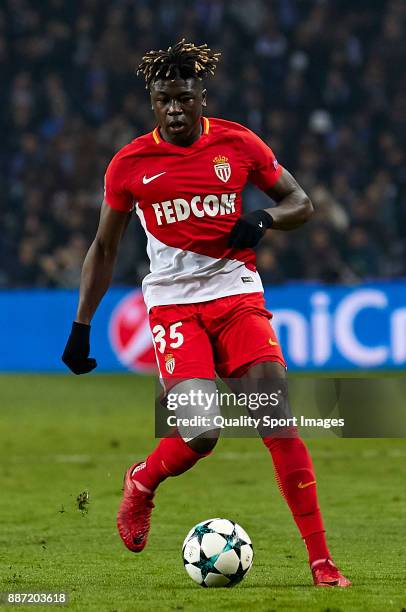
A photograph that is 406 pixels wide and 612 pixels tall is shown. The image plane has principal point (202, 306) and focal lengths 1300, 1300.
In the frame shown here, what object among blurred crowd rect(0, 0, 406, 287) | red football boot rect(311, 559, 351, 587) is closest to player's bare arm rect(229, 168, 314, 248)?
red football boot rect(311, 559, 351, 587)

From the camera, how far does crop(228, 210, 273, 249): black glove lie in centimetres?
548

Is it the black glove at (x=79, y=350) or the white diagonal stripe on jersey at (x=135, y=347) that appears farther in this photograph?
the white diagonal stripe on jersey at (x=135, y=347)

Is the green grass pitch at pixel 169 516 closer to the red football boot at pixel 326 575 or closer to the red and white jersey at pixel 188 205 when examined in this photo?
the red football boot at pixel 326 575

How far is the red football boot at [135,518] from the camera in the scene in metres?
5.87

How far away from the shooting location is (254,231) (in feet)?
18.0

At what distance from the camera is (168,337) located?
18.5ft

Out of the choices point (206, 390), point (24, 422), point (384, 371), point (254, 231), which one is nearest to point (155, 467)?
point (206, 390)

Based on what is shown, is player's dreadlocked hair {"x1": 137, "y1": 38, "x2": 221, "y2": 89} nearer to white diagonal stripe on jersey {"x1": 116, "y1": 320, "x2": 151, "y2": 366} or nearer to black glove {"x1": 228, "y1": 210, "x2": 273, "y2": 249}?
black glove {"x1": 228, "y1": 210, "x2": 273, "y2": 249}

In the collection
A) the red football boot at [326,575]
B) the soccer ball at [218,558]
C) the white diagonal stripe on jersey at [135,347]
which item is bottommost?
the red football boot at [326,575]

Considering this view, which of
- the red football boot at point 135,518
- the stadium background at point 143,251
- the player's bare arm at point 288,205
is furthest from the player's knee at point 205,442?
the stadium background at point 143,251

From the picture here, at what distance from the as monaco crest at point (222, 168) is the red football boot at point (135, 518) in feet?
4.70

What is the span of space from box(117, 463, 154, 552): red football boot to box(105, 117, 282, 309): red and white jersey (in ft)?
2.87

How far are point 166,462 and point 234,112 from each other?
13496mm

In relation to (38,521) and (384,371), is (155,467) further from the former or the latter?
A: (384,371)
